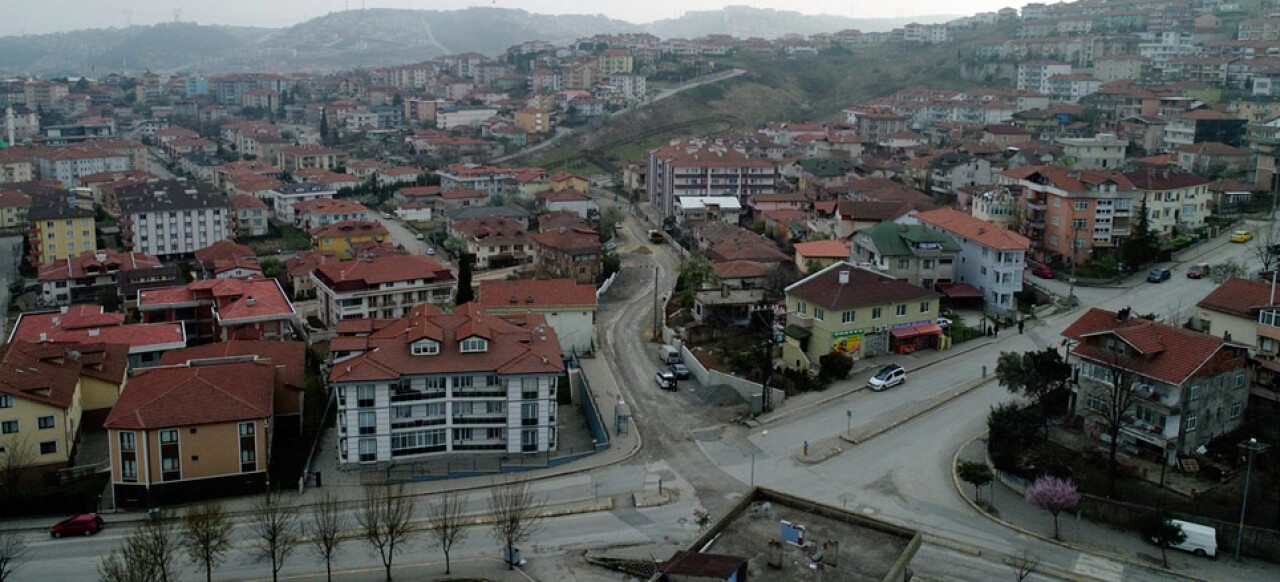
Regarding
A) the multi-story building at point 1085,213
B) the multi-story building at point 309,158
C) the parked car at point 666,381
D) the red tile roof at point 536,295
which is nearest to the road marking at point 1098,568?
the parked car at point 666,381

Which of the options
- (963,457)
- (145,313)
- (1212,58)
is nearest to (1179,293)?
(963,457)

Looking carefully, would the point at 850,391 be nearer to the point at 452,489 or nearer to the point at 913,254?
the point at 913,254

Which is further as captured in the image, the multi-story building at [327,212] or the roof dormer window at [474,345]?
the multi-story building at [327,212]

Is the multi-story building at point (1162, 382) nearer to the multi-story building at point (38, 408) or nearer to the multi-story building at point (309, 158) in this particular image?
the multi-story building at point (38, 408)

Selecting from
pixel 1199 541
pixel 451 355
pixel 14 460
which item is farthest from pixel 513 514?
pixel 1199 541

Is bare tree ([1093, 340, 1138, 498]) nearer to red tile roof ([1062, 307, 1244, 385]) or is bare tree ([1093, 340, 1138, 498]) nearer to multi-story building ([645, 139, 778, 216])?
red tile roof ([1062, 307, 1244, 385])
